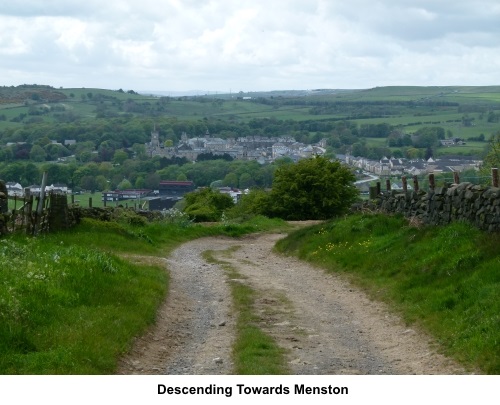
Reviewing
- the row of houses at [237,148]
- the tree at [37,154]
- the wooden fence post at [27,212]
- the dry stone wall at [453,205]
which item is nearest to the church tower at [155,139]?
the row of houses at [237,148]

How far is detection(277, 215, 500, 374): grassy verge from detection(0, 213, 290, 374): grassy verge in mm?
4774

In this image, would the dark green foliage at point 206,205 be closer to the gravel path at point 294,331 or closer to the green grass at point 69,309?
the gravel path at point 294,331

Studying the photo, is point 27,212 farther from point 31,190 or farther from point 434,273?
point 31,190

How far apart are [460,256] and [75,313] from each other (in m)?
7.94

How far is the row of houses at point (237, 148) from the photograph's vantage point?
135 metres

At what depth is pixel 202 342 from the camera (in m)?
14.9

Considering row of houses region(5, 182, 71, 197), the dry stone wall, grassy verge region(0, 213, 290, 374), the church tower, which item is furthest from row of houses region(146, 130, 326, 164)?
grassy verge region(0, 213, 290, 374)

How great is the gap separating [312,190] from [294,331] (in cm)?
3636

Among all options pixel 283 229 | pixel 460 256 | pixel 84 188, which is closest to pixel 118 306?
pixel 460 256

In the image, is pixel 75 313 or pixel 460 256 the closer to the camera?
pixel 75 313

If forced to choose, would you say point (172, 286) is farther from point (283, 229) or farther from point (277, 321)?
point (283, 229)

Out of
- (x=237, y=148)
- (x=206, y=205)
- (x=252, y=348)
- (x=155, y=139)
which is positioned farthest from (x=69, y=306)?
(x=155, y=139)

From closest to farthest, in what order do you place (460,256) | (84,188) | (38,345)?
(38,345)
(460,256)
(84,188)

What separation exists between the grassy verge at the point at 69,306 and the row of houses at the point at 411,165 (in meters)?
45.3
